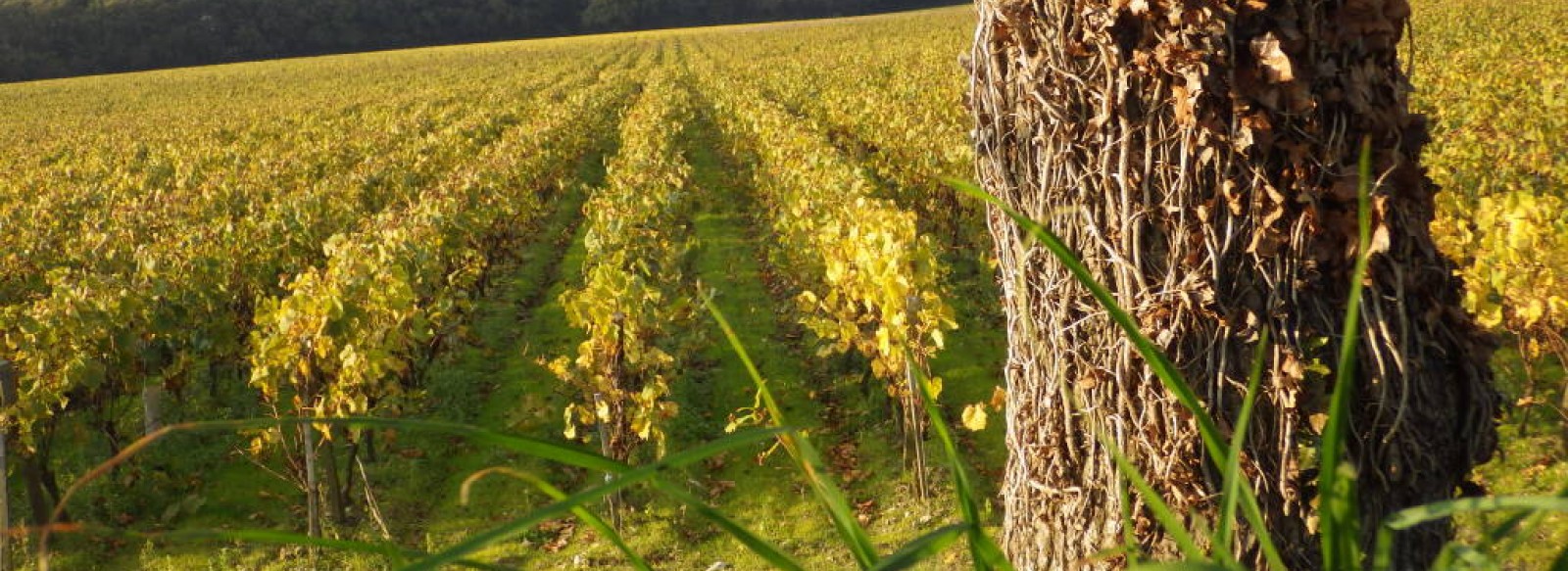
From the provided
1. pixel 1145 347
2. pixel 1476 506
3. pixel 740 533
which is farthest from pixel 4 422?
pixel 1476 506

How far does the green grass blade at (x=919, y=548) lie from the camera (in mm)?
637

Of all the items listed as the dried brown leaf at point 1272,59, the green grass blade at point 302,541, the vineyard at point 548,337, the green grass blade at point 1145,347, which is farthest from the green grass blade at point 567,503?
the dried brown leaf at point 1272,59

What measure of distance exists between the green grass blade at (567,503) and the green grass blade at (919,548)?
0.37ft

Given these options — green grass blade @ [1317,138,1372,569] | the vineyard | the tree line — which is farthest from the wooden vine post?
the tree line

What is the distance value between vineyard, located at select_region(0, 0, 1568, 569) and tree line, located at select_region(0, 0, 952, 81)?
63.7 metres

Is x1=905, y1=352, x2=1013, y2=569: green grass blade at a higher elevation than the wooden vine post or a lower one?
higher

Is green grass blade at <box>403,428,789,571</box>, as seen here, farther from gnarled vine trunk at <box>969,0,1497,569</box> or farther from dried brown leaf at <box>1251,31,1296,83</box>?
dried brown leaf at <box>1251,31,1296,83</box>

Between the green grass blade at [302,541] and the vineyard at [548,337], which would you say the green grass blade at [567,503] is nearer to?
the green grass blade at [302,541]

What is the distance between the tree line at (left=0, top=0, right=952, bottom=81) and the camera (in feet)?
219

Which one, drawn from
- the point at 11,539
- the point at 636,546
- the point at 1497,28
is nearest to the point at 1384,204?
the point at 636,546

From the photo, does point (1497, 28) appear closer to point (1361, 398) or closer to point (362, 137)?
point (362, 137)

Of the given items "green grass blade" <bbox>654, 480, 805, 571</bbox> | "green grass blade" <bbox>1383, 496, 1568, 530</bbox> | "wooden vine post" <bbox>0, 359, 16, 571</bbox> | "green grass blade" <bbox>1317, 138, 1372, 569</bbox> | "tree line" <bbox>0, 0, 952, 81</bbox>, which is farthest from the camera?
"tree line" <bbox>0, 0, 952, 81</bbox>

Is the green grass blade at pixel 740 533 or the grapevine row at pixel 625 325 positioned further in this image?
the grapevine row at pixel 625 325

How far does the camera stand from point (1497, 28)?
27.8 metres
